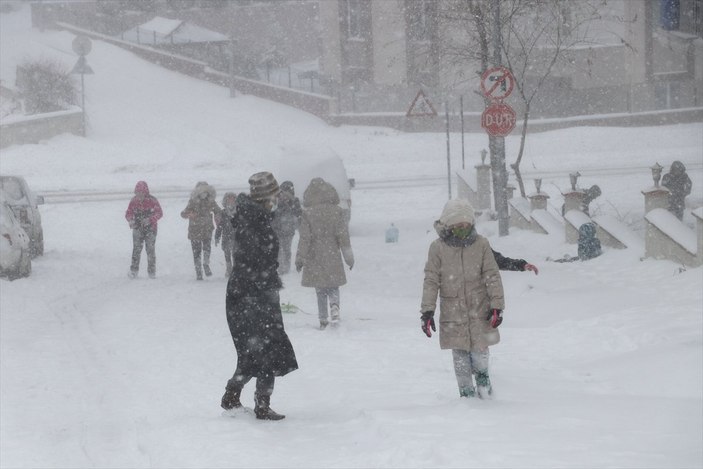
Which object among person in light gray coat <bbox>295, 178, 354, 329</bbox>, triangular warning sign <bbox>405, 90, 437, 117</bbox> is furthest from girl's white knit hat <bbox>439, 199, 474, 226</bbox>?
triangular warning sign <bbox>405, 90, 437, 117</bbox>

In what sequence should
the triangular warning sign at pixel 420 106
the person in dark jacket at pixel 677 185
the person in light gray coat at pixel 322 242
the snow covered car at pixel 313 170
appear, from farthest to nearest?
the triangular warning sign at pixel 420 106 → the snow covered car at pixel 313 170 → the person in dark jacket at pixel 677 185 → the person in light gray coat at pixel 322 242

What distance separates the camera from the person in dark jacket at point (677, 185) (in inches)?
706

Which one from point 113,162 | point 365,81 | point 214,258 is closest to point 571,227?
point 214,258

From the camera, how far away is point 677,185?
1816 cm

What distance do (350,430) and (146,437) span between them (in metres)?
1.40

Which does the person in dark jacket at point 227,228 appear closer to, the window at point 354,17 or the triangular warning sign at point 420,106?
the triangular warning sign at point 420,106

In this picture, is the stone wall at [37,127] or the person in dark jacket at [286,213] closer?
the person in dark jacket at [286,213]

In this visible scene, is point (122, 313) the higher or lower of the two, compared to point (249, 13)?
lower

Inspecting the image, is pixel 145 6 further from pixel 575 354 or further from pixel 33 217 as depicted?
pixel 575 354

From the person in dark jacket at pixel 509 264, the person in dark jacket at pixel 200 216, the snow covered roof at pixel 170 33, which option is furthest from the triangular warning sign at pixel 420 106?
the snow covered roof at pixel 170 33

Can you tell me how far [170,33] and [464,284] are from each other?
157 ft

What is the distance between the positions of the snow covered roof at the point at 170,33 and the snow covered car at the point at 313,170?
33.5 meters

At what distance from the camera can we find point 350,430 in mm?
7535

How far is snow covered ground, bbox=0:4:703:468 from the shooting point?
7086mm
